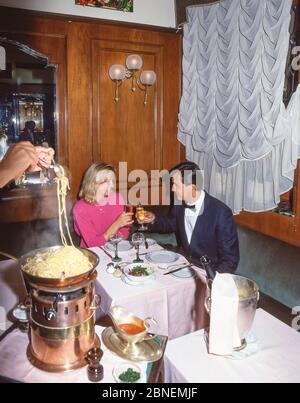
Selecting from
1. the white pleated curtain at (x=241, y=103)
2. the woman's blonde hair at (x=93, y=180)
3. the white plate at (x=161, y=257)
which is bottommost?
the white plate at (x=161, y=257)

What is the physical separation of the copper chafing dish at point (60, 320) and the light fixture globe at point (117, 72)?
370cm

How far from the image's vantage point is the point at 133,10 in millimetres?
4859

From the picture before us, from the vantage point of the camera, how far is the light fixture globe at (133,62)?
4.76 metres

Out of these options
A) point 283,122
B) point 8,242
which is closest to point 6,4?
point 8,242

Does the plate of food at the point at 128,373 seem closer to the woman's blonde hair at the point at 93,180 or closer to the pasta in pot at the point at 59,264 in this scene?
the pasta in pot at the point at 59,264

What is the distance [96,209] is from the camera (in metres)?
3.97

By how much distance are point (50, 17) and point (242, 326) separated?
4277mm

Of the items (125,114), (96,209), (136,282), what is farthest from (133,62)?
(136,282)

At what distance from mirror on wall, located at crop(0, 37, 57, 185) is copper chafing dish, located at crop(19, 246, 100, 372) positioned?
323cm

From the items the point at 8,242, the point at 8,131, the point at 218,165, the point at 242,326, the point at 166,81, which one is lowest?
the point at 8,242

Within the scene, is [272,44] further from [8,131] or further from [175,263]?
[8,131]

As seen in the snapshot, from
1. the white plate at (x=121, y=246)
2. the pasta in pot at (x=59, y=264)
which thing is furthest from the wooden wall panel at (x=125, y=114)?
the pasta in pot at (x=59, y=264)

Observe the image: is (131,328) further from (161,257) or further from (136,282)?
(161,257)

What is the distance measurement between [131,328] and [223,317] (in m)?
0.45
